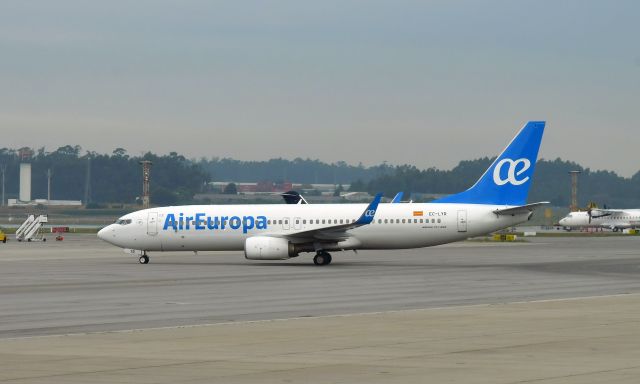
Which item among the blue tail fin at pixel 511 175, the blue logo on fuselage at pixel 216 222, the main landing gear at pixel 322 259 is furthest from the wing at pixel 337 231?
the blue tail fin at pixel 511 175

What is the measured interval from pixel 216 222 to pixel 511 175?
574 inches

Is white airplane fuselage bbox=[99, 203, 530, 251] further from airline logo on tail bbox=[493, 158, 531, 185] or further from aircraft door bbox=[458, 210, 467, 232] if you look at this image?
airline logo on tail bbox=[493, 158, 531, 185]

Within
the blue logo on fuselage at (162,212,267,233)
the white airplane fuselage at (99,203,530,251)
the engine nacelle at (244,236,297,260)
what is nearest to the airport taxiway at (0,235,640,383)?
the engine nacelle at (244,236,297,260)

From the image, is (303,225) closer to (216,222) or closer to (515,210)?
(216,222)

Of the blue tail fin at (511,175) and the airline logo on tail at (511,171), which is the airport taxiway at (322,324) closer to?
the blue tail fin at (511,175)

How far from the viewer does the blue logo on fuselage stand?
56375 millimetres

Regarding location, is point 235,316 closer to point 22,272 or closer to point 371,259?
point 22,272

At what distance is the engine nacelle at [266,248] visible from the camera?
5425 centimetres

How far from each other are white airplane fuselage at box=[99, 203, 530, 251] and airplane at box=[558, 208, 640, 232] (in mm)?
89197

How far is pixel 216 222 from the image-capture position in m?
56.7

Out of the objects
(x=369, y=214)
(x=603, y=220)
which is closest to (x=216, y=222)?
(x=369, y=214)

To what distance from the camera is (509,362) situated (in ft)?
61.9

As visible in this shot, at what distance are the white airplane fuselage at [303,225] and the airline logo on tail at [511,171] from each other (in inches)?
65.1

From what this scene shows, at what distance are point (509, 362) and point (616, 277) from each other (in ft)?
86.2
